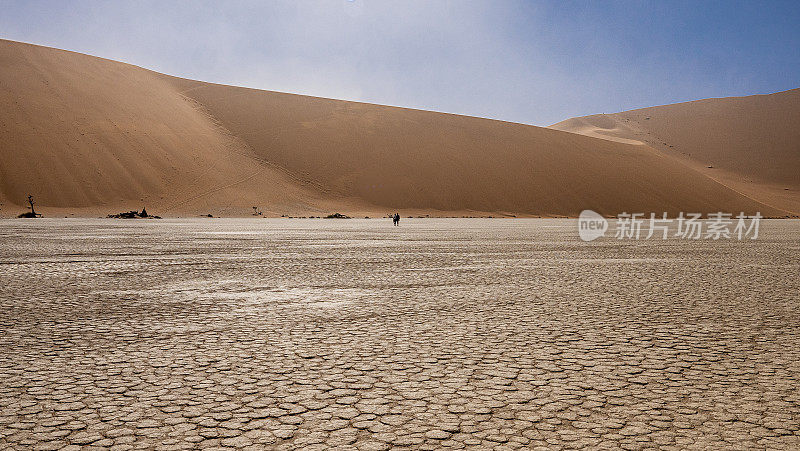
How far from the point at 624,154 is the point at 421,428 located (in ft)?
300

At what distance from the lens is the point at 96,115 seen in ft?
219

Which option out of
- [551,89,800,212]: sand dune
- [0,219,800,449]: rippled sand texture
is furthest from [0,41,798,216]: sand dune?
[0,219,800,449]: rippled sand texture

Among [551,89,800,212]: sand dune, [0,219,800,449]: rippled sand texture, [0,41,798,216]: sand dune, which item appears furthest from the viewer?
[551,89,800,212]: sand dune

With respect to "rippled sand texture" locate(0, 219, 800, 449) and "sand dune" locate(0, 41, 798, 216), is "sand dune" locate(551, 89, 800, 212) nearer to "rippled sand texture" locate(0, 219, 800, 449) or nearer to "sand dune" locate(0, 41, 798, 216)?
"sand dune" locate(0, 41, 798, 216)

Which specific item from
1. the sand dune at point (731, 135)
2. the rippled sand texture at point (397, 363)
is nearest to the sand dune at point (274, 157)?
the sand dune at point (731, 135)

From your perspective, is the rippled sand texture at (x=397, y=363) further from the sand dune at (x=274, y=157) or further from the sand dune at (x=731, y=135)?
the sand dune at (x=731, y=135)

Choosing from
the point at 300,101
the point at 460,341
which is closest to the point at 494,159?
the point at 300,101

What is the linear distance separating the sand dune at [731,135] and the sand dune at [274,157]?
1612cm

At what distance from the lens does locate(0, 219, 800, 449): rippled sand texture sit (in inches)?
128

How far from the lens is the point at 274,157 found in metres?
74.3

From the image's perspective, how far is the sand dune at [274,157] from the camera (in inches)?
2317

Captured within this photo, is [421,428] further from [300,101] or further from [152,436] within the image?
[300,101]

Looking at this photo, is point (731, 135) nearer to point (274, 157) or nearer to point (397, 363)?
point (274, 157)

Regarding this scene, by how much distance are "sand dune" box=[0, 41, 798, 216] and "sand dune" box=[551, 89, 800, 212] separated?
52.9ft
